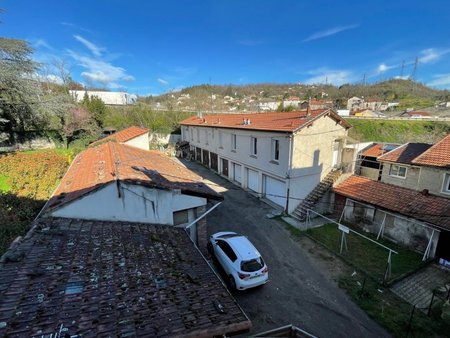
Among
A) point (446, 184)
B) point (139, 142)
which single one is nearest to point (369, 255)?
point (446, 184)

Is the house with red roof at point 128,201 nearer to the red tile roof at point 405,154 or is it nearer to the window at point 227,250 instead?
the window at point 227,250

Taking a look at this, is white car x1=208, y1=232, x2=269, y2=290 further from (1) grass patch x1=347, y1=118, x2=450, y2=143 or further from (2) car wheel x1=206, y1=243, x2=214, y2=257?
(1) grass patch x1=347, y1=118, x2=450, y2=143

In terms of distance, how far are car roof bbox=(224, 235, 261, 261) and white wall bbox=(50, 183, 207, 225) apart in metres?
2.66

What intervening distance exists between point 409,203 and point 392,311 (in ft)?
23.1

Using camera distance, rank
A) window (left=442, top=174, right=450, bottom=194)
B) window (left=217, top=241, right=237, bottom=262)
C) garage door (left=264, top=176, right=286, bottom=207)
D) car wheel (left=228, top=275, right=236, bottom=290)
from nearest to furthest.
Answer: car wheel (left=228, top=275, right=236, bottom=290), window (left=217, top=241, right=237, bottom=262), window (left=442, top=174, right=450, bottom=194), garage door (left=264, top=176, right=286, bottom=207)

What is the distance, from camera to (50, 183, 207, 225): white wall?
7.70 meters

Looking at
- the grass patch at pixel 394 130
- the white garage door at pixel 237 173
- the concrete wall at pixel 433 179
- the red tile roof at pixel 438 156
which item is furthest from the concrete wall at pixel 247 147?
the grass patch at pixel 394 130

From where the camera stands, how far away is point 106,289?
4867 mm

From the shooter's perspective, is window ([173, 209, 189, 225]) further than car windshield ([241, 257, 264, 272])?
Yes

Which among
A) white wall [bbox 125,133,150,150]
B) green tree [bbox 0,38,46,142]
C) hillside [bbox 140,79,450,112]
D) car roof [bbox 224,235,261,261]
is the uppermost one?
hillside [bbox 140,79,450,112]

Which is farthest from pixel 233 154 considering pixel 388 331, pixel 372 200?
pixel 388 331

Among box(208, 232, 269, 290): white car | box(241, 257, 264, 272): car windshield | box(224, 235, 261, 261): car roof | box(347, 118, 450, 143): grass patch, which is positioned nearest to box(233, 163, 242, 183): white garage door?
box(224, 235, 261, 261): car roof

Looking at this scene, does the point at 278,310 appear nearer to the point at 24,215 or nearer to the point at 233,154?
the point at 24,215

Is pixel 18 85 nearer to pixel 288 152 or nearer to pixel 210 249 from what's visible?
pixel 210 249
